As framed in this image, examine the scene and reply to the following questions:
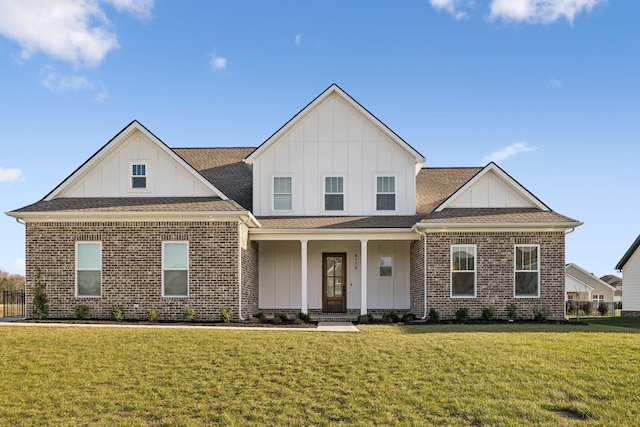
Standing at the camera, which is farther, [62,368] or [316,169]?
[316,169]

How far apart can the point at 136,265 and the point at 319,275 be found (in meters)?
6.87

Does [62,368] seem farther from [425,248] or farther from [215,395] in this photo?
[425,248]

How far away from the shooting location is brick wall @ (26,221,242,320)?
695 inches

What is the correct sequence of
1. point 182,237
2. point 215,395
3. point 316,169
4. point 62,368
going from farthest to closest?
point 316,169 < point 182,237 < point 62,368 < point 215,395

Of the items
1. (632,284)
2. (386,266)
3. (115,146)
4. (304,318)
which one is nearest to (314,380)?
(304,318)

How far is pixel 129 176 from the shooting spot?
62.0 feet

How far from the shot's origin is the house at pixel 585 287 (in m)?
50.4

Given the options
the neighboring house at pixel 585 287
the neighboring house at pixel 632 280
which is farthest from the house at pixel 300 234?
the neighboring house at pixel 585 287

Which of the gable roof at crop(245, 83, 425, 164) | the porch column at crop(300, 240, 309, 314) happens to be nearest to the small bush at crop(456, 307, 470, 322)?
the porch column at crop(300, 240, 309, 314)

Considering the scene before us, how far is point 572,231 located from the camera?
62.0 ft

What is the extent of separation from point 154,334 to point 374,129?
Result: 11.4 meters

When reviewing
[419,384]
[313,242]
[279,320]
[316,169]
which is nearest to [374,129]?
[316,169]

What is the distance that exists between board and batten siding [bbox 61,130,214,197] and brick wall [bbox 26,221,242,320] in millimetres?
1405

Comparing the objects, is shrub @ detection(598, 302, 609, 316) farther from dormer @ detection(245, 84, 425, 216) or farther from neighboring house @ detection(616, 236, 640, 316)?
dormer @ detection(245, 84, 425, 216)
